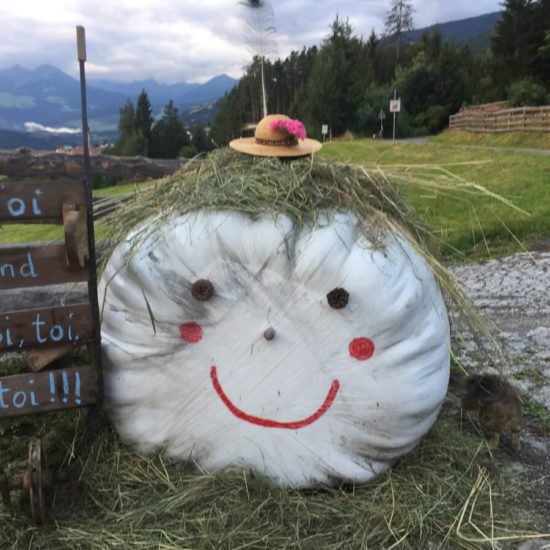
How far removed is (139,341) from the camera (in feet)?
9.28

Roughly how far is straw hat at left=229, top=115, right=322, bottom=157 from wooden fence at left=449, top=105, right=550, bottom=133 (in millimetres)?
23042

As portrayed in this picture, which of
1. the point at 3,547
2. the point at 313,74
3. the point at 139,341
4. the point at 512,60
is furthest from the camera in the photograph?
the point at 512,60

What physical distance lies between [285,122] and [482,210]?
7885 mm

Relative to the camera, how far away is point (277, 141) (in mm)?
3250

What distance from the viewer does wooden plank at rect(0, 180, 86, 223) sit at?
2621 millimetres

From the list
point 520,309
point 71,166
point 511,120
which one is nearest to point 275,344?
point 520,309

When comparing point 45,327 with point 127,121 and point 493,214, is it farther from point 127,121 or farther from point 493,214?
point 127,121

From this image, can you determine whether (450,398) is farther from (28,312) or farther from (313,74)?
(313,74)

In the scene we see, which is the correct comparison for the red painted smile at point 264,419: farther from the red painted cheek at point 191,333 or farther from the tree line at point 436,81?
the tree line at point 436,81

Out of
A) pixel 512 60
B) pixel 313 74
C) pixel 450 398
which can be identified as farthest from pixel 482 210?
pixel 512 60

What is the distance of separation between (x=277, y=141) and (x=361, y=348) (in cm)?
118

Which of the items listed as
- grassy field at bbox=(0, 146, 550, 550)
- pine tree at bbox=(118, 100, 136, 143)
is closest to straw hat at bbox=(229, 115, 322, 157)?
grassy field at bbox=(0, 146, 550, 550)

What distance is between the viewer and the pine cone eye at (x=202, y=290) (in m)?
2.69

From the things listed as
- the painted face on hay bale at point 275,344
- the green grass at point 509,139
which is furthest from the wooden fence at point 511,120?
the painted face on hay bale at point 275,344
